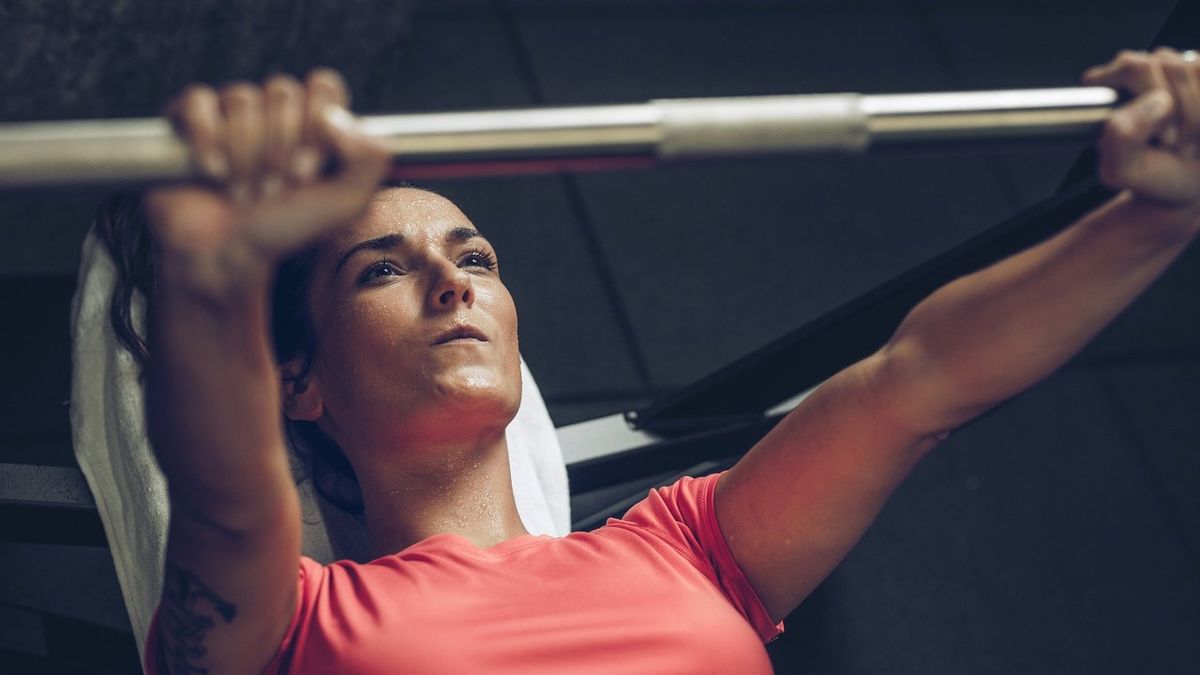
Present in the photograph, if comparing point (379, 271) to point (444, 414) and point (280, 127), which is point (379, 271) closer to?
point (444, 414)

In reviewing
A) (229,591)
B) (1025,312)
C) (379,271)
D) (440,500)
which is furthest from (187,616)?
(1025,312)

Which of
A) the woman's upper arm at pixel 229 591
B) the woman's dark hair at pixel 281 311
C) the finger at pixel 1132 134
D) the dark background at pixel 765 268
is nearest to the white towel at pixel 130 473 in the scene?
the woman's dark hair at pixel 281 311

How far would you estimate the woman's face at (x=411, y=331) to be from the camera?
141cm

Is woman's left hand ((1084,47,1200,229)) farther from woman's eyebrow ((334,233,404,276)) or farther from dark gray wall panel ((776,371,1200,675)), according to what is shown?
dark gray wall panel ((776,371,1200,675))

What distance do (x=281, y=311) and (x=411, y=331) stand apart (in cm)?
25

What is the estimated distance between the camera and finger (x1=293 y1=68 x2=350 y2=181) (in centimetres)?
88

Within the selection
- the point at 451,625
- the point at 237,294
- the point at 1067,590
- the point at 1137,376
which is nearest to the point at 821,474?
the point at 451,625

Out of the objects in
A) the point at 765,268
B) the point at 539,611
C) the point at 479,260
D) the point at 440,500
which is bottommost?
the point at 539,611

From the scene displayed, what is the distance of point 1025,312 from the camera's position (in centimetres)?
112

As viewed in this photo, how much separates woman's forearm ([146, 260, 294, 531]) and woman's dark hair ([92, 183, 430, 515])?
59cm

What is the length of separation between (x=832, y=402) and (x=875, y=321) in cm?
37

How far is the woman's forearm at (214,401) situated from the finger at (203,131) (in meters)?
0.08

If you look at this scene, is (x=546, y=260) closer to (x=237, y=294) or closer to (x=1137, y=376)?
(x=1137, y=376)

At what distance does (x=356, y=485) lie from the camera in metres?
1.66
